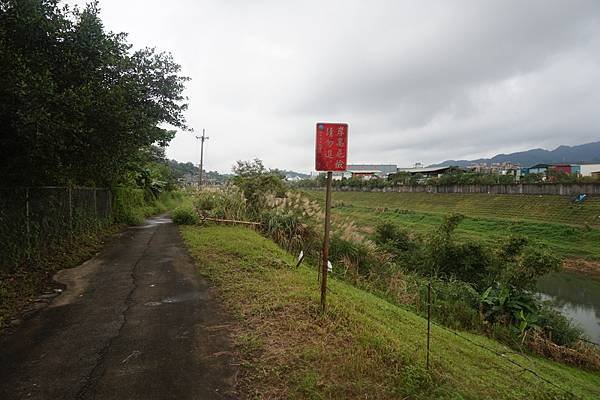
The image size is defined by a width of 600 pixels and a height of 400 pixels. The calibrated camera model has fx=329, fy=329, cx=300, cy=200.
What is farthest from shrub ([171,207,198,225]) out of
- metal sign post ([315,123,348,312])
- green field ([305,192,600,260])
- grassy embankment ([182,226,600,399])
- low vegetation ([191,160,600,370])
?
metal sign post ([315,123,348,312])

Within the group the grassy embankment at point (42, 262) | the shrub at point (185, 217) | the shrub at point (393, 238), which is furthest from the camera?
the shrub at point (393, 238)

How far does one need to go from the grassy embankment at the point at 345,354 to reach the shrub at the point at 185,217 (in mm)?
7158

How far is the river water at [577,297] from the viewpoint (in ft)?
36.0

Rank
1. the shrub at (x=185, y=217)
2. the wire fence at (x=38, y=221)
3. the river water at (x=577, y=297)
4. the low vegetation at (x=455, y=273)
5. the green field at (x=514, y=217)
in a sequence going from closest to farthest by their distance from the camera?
1. the wire fence at (x=38, y=221)
2. the low vegetation at (x=455, y=273)
3. the river water at (x=577, y=297)
4. the shrub at (x=185, y=217)
5. the green field at (x=514, y=217)

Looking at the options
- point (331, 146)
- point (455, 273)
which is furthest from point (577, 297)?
point (331, 146)

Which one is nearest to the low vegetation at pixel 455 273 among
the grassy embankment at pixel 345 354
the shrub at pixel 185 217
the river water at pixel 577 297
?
the shrub at pixel 185 217

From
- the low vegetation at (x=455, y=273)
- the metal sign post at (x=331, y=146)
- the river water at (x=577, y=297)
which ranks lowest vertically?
the river water at (x=577, y=297)

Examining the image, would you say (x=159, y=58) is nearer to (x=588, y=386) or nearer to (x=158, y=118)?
(x=158, y=118)

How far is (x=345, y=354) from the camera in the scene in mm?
3449

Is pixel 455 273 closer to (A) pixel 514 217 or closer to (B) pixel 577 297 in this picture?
(B) pixel 577 297

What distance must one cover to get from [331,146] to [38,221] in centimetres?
650

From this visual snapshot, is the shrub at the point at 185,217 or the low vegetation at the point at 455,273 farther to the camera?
the shrub at the point at 185,217

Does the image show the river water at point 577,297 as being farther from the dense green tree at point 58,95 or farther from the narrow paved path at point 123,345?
the dense green tree at point 58,95

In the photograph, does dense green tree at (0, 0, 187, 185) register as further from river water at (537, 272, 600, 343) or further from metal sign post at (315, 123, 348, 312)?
river water at (537, 272, 600, 343)
